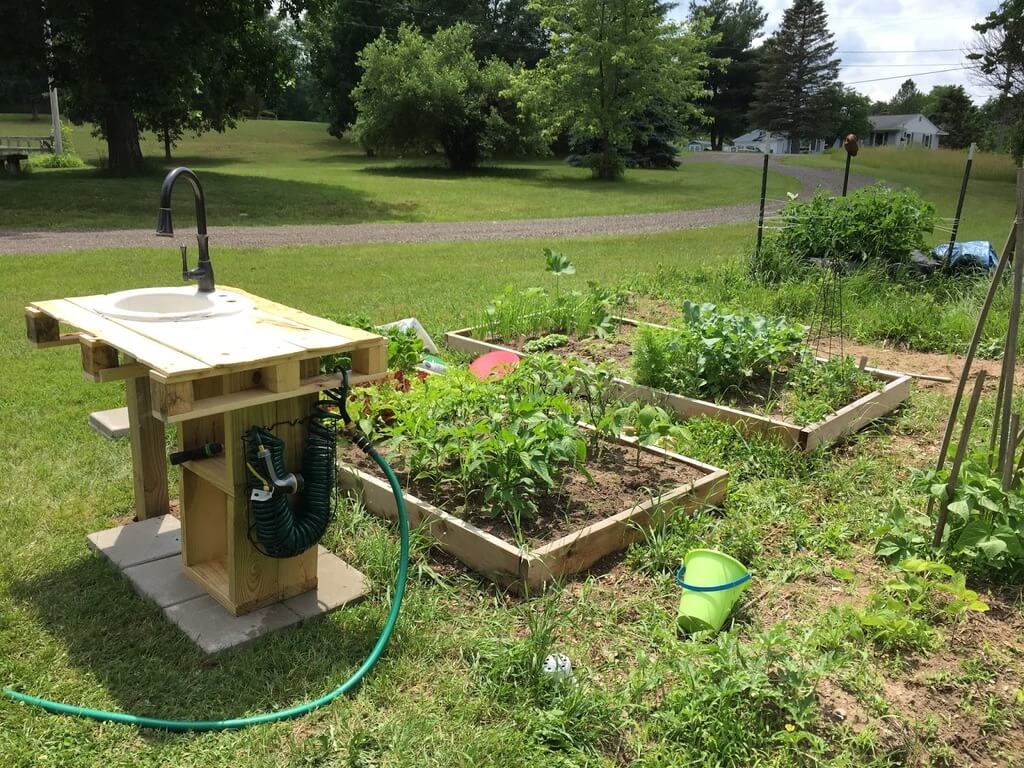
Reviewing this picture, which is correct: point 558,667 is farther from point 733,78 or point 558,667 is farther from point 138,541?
point 733,78

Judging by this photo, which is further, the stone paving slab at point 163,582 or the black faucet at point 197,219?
the stone paving slab at point 163,582

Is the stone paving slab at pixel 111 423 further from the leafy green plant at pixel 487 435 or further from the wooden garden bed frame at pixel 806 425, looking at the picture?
the wooden garden bed frame at pixel 806 425

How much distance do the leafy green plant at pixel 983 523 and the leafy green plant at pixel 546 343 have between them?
9.16 feet

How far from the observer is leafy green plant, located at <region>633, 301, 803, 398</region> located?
190 inches

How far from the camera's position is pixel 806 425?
4387mm

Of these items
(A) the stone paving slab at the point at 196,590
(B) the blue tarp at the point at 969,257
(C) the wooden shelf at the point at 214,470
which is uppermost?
(B) the blue tarp at the point at 969,257

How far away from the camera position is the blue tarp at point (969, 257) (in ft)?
26.5

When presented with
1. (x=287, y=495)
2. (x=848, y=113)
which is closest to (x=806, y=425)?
(x=287, y=495)

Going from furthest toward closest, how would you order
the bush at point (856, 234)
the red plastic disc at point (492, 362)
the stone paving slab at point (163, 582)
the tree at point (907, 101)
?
the tree at point (907, 101)
the bush at point (856, 234)
the red plastic disc at point (492, 362)
the stone paving slab at point (163, 582)

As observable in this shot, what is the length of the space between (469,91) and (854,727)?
2905cm

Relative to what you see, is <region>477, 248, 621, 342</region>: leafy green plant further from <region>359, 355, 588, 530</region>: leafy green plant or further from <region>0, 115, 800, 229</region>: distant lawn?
<region>0, 115, 800, 229</region>: distant lawn

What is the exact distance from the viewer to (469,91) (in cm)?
2898

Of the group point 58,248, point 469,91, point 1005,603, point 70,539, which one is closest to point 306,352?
point 70,539

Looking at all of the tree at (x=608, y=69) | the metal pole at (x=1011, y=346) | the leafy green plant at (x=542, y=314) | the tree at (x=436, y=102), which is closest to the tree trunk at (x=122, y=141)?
the tree at (x=436, y=102)
